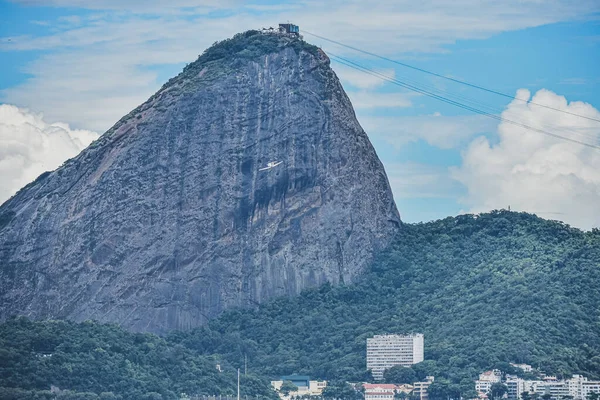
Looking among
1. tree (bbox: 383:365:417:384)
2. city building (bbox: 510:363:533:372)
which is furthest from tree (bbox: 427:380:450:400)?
city building (bbox: 510:363:533:372)

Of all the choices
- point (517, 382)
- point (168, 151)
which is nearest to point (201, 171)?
point (168, 151)

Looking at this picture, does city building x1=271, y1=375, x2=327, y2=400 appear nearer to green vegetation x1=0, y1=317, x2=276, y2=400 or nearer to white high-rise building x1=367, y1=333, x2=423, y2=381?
green vegetation x1=0, y1=317, x2=276, y2=400

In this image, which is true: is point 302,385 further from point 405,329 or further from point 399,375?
point 405,329

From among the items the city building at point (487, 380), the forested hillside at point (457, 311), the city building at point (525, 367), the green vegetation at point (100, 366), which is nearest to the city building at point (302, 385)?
the green vegetation at point (100, 366)

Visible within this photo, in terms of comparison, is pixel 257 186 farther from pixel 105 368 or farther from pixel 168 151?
pixel 105 368

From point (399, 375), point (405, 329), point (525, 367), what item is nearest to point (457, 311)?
point (405, 329)
